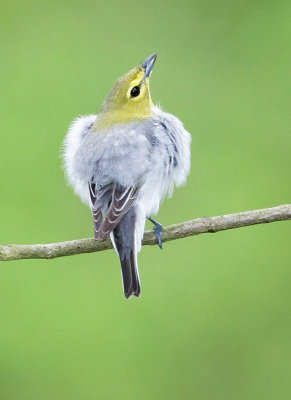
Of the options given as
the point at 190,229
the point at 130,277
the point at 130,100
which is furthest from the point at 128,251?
the point at 130,100

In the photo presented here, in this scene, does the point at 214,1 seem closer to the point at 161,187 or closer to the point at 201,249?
the point at 201,249

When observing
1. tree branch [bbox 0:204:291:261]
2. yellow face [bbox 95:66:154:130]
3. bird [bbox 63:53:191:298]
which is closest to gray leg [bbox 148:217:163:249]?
bird [bbox 63:53:191:298]

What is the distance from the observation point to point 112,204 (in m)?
3.24

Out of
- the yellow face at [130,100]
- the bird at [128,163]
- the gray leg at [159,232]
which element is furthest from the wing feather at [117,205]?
the yellow face at [130,100]

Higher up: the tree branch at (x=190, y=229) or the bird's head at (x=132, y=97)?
the bird's head at (x=132, y=97)

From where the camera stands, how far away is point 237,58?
5.18 meters

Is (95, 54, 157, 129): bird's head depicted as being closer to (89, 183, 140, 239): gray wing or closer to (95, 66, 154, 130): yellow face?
(95, 66, 154, 130): yellow face

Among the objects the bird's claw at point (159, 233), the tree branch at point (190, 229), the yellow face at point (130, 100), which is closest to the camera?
the tree branch at point (190, 229)

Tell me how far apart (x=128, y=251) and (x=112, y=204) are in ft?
0.57

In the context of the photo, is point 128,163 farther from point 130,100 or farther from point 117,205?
point 130,100

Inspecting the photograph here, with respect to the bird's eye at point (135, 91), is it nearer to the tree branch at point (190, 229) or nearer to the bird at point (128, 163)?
the bird at point (128, 163)

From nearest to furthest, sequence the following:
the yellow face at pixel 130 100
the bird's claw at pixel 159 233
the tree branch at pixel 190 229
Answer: the tree branch at pixel 190 229, the bird's claw at pixel 159 233, the yellow face at pixel 130 100

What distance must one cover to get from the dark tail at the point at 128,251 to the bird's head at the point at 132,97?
0.50 meters

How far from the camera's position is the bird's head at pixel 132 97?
367 cm
